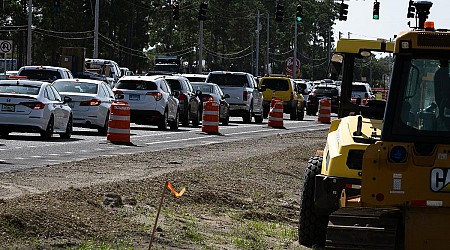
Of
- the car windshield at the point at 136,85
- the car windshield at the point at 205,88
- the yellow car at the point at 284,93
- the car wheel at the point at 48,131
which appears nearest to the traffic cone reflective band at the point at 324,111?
the yellow car at the point at 284,93

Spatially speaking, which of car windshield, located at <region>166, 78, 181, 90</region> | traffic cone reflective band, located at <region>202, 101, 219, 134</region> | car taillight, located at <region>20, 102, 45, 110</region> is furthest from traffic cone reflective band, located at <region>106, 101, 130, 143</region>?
car windshield, located at <region>166, 78, 181, 90</region>

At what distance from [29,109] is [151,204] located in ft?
44.9

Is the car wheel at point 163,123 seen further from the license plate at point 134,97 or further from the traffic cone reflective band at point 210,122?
the traffic cone reflective band at point 210,122

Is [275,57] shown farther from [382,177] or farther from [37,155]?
[382,177]

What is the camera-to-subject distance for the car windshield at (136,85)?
119 feet

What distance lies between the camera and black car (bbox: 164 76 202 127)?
39.8 m

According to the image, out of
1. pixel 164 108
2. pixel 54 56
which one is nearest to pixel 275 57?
pixel 54 56

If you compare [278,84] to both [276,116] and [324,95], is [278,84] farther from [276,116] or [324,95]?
[276,116]

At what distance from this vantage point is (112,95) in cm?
3347

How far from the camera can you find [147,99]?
1421 inches

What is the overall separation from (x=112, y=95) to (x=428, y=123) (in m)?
24.0

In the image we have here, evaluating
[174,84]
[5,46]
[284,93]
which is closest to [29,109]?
[174,84]

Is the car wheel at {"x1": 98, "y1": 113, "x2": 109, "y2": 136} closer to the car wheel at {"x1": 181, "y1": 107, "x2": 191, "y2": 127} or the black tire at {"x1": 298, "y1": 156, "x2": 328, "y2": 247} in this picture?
the car wheel at {"x1": 181, "y1": 107, "x2": 191, "y2": 127}

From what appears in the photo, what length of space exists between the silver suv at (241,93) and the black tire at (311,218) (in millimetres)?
34124
